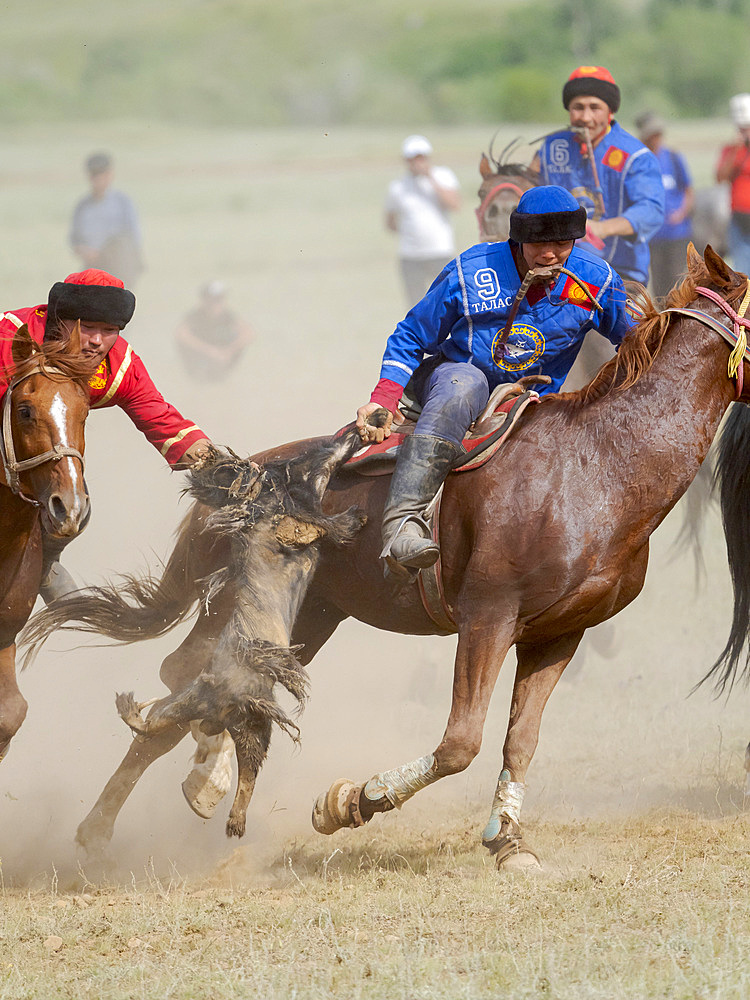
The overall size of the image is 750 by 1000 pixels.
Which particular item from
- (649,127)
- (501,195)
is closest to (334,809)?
(501,195)

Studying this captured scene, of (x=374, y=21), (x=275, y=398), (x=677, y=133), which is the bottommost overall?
(x=275, y=398)

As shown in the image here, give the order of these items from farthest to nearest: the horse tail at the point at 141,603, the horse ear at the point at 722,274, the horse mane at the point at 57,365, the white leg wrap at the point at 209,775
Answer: the horse tail at the point at 141,603 < the white leg wrap at the point at 209,775 < the horse ear at the point at 722,274 < the horse mane at the point at 57,365

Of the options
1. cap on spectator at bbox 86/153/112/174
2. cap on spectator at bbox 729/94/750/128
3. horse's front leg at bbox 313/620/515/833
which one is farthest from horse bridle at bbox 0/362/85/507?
cap on spectator at bbox 86/153/112/174

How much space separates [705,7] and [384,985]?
60229 mm

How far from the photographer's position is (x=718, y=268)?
197 inches

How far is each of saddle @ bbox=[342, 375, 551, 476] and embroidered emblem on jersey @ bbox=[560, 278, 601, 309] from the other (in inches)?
13.4

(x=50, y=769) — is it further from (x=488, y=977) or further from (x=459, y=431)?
(x=488, y=977)

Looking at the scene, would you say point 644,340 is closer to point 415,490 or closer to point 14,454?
point 415,490

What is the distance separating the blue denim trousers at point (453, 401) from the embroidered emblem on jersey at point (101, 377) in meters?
1.23

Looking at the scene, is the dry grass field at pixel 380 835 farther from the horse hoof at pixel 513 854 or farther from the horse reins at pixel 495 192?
the horse reins at pixel 495 192

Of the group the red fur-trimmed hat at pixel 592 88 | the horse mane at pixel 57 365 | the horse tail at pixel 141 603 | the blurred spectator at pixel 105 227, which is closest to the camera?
the horse mane at pixel 57 365

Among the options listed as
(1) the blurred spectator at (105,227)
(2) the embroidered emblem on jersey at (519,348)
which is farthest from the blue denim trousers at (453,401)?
(1) the blurred spectator at (105,227)

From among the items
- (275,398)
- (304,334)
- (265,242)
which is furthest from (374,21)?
(275,398)

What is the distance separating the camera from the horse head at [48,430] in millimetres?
4535
